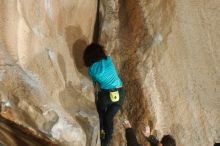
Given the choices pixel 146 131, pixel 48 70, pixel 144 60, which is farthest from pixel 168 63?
pixel 48 70

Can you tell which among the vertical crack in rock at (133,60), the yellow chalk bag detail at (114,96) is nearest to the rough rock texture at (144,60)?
the vertical crack in rock at (133,60)

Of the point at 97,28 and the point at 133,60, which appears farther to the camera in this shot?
the point at 97,28

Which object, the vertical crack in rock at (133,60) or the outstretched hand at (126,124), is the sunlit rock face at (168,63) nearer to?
the vertical crack in rock at (133,60)

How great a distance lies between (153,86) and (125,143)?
0.77 m

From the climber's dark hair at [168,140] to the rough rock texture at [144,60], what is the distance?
0.08 m

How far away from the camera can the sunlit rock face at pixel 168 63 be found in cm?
480

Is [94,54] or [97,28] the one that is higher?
[97,28]

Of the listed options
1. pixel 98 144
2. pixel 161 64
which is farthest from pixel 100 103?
pixel 161 64

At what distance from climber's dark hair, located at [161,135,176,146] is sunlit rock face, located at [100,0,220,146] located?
65 mm

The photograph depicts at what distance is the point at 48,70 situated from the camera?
4.15 metres

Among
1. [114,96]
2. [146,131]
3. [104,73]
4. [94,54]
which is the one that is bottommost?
[146,131]

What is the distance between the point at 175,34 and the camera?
4.98 metres

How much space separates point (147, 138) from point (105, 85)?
902 mm

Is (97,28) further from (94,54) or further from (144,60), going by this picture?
(94,54)
